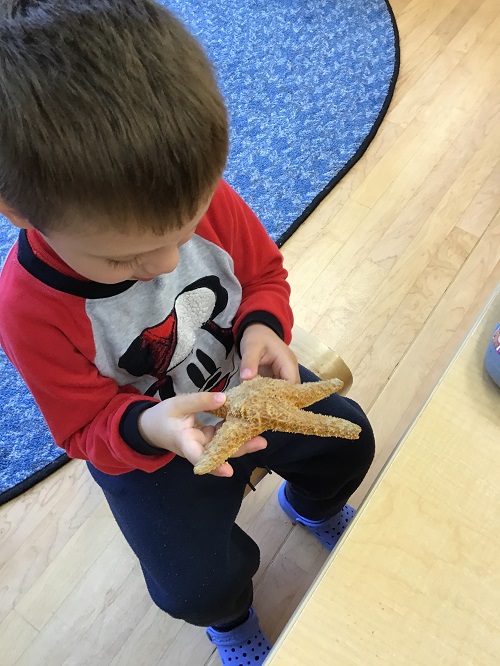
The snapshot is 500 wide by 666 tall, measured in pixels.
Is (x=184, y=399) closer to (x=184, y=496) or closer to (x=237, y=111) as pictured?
(x=184, y=496)

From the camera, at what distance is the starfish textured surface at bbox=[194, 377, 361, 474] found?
0.54 meters

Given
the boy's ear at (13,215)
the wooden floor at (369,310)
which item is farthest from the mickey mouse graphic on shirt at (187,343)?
the wooden floor at (369,310)

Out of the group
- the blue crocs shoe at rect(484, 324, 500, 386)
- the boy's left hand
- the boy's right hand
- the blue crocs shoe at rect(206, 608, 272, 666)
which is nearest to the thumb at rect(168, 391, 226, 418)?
the boy's right hand

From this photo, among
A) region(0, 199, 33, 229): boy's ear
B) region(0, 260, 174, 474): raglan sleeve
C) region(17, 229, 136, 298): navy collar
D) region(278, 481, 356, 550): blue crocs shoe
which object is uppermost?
region(0, 199, 33, 229): boy's ear

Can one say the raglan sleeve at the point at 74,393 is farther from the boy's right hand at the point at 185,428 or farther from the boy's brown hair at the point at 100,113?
the boy's brown hair at the point at 100,113

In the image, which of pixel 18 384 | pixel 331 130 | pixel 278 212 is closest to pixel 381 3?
pixel 331 130

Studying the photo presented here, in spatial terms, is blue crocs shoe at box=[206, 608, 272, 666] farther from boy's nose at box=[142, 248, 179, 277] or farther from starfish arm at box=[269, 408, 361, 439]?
boy's nose at box=[142, 248, 179, 277]

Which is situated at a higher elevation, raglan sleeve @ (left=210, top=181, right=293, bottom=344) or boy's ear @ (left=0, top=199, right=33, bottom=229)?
boy's ear @ (left=0, top=199, right=33, bottom=229)

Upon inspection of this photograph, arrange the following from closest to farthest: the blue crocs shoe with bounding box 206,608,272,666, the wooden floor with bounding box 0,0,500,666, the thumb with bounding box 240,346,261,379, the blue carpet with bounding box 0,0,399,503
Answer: the thumb with bounding box 240,346,261,379, the blue crocs shoe with bounding box 206,608,272,666, the wooden floor with bounding box 0,0,500,666, the blue carpet with bounding box 0,0,399,503

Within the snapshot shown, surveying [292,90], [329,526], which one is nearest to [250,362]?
[329,526]

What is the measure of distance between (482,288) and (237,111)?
0.81 meters

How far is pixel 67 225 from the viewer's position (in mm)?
452

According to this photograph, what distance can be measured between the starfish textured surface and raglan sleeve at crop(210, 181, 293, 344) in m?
0.15

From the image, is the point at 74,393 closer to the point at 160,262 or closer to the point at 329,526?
the point at 160,262
